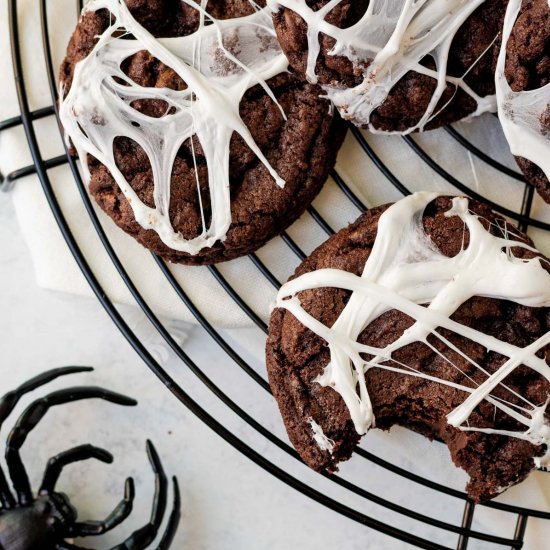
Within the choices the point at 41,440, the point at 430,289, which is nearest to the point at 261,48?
the point at 430,289

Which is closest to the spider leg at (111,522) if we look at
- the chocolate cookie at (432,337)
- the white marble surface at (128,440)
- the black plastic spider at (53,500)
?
the black plastic spider at (53,500)

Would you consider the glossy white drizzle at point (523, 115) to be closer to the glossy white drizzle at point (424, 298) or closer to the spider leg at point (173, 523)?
the glossy white drizzle at point (424, 298)

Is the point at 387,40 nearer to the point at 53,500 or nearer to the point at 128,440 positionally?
the point at 128,440

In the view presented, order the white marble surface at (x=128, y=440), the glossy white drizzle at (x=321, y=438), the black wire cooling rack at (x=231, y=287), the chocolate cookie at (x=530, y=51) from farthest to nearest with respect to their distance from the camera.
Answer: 1. the white marble surface at (x=128, y=440)
2. the black wire cooling rack at (x=231, y=287)
3. the glossy white drizzle at (x=321, y=438)
4. the chocolate cookie at (x=530, y=51)

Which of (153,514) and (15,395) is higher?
(15,395)

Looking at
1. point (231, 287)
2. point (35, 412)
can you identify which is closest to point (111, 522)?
point (35, 412)

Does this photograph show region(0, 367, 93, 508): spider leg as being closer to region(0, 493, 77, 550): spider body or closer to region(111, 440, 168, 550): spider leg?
region(0, 493, 77, 550): spider body
